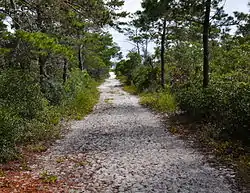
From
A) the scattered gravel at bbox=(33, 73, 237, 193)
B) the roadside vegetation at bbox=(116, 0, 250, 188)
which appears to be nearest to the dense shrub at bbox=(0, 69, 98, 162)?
the scattered gravel at bbox=(33, 73, 237, 193)

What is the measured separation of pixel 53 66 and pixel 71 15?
7395mm

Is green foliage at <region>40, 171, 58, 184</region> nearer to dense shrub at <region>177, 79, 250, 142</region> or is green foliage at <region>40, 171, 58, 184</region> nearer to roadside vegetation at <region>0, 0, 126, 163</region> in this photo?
roadside vegetation at <region>0, 0, 126, 163</region>

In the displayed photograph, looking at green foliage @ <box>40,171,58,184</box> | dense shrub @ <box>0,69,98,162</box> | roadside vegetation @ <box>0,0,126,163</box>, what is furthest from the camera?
roadside vegetation @ <box>0,0,126,163</box>

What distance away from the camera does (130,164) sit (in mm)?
7984

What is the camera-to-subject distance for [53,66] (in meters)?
21.4

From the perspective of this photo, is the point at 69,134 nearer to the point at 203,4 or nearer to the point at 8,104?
Result: the point at 8,104

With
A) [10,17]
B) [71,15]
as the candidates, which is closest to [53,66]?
[71,15]

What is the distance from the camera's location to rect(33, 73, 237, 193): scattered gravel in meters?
6.47

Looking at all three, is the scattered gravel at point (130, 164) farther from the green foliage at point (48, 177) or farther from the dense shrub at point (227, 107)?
the dense shrub at point (227, 107)

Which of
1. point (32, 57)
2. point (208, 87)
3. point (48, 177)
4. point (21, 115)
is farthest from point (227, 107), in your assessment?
point (32, 57)

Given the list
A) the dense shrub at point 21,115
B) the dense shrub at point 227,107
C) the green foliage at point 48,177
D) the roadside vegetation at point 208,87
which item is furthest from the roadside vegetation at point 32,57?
the dense shrub at point 227,107

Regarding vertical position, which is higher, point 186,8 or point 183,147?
point 186,8

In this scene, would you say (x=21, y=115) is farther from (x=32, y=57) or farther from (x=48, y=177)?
(x=48, y=177)

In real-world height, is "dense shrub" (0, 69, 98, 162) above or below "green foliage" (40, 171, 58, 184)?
above
